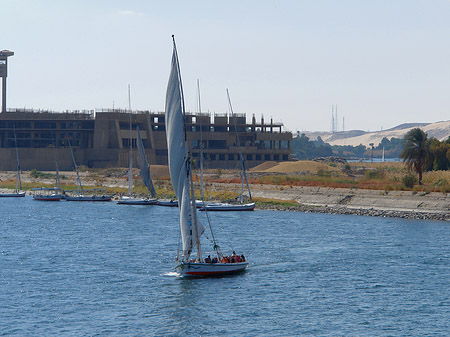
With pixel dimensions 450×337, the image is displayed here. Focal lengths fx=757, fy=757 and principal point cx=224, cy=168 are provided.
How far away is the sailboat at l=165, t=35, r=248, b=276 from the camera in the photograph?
177 ft

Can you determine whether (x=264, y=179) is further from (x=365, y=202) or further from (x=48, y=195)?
(x=48, y=195)

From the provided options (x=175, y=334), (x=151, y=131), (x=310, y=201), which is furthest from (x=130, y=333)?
(x=151, y=131)

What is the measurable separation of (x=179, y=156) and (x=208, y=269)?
9.03 m

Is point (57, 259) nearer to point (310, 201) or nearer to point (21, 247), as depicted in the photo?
point (21, 247)

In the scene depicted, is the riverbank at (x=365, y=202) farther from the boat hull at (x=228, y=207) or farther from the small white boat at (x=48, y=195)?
the small white boat at (x=48, y=195)

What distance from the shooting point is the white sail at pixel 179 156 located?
5388 cm

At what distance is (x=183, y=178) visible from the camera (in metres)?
55.3

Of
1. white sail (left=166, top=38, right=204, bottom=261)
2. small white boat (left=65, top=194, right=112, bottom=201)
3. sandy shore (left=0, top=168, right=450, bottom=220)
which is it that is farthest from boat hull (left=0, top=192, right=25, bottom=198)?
white sail (left=166, top=38, right=204, bottom=261)

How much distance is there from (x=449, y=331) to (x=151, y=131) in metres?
159

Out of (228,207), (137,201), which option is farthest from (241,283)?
(137,201)

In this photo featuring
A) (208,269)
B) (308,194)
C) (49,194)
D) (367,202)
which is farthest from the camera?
(49,194)

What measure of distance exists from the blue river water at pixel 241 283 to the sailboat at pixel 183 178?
1.07 m

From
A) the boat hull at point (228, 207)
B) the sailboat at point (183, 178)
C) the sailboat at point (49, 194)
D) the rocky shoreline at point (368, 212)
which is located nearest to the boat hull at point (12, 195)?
the sailboat at point (49, 194)

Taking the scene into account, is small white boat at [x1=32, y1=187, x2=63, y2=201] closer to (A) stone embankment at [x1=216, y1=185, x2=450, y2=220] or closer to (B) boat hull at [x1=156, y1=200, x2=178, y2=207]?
(B) boat hull at [x1=156, y1=200, x2=178, y2=207]
